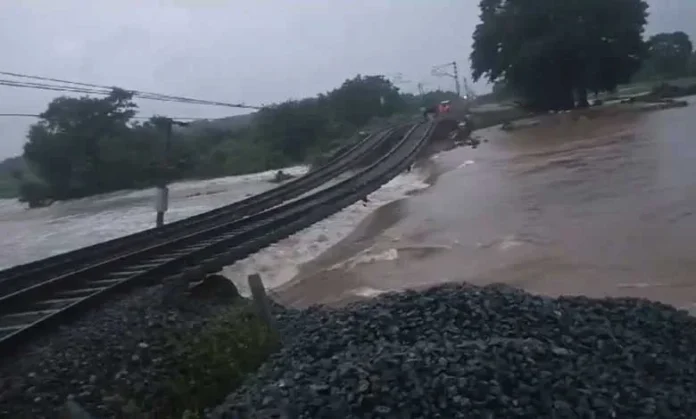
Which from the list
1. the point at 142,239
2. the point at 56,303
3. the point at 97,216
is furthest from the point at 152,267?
the point at 97,216

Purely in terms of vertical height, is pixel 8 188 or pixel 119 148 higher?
pixel 119 148

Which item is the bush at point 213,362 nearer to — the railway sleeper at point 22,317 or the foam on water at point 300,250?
the railway sleeper at point 22,317

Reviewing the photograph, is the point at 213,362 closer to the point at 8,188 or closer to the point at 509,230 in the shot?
the point at 509,230

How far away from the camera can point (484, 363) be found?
6.32 metres

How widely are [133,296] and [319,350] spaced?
16.4 ft

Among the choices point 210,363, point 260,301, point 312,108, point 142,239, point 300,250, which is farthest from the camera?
point 312,108

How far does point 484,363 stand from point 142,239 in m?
13.6

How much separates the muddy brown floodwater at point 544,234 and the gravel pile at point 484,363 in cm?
284

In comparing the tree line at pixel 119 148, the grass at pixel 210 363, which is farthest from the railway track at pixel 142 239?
the tree line at pixel 119 148

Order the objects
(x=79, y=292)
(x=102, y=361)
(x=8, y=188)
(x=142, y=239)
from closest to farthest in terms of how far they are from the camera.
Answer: (x=102, y=361)
(x=79, y=292)
(x=142, y=239)
(x=8, y=188)

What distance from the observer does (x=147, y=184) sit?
5297cm

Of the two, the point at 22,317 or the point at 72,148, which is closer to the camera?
the point at 22,317

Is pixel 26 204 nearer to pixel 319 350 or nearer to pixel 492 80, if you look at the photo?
pixel 492 80

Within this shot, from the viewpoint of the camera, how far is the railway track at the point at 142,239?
48.6 ft
